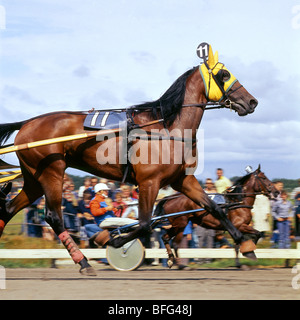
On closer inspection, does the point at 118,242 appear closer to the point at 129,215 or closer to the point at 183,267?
the point at 183,267

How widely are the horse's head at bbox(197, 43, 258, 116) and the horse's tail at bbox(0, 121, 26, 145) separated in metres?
2.41

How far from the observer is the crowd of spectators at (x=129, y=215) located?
10.5m

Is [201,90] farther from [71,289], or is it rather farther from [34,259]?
[34,259]

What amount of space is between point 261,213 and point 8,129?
5520 millimetres

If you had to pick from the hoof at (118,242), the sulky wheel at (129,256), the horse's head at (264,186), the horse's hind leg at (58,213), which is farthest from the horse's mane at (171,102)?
the horse's head at (264,186)

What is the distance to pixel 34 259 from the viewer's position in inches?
419

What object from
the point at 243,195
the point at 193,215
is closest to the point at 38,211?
the point at 193,215

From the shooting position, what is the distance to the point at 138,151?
7.02 metres

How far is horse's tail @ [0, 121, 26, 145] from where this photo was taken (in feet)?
25.1

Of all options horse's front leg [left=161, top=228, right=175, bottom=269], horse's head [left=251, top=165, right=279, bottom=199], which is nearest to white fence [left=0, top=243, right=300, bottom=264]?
horse's front leg [left=161, top=228, right=175, bottom=269]

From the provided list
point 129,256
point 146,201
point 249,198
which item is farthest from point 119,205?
point 146,201

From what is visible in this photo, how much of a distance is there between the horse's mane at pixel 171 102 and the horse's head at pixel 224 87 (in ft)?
0.87

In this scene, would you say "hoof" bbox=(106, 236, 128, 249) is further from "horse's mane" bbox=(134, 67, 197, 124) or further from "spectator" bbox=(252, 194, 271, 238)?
"spectator" bbox=(252, 194, 271, 238)

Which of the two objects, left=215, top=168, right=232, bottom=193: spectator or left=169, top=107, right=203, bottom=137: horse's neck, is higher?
left=169, top=107, right=203, bottom=137: horse's neck
